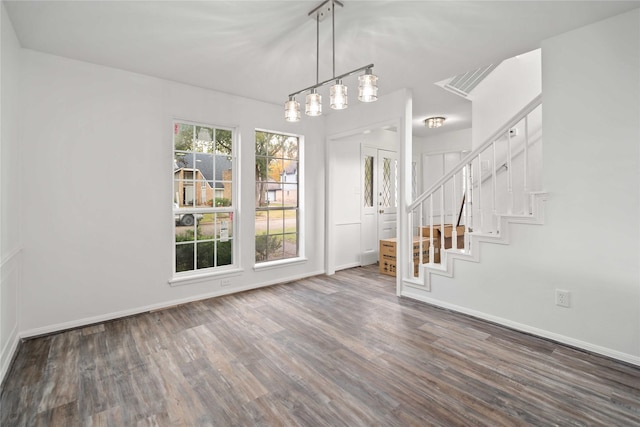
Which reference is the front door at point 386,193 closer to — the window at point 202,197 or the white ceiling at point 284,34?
the white ceiling at point 284,34

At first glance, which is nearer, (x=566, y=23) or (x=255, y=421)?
(x=255, y=421)

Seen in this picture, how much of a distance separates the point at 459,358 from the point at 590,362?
0.96 meters

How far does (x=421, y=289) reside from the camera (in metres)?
3.73

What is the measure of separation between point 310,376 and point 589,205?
256cm

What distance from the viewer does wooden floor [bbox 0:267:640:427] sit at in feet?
5.95

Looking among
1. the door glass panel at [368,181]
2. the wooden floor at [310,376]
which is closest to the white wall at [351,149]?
the door glass panel at [368,181]

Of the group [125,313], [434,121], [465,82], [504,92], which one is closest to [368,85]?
[465,82]

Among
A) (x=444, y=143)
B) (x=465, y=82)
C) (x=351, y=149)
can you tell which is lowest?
(x=351, y=149)

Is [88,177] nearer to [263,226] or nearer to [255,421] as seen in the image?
[263,226]

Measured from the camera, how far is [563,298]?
267 cm

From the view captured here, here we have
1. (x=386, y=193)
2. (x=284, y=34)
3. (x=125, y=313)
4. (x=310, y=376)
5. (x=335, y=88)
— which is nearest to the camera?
(x=310, y=376)

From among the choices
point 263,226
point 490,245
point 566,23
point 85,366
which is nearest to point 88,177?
point 85,366

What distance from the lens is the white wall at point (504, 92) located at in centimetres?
362

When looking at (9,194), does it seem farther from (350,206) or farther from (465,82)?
(465,82)
